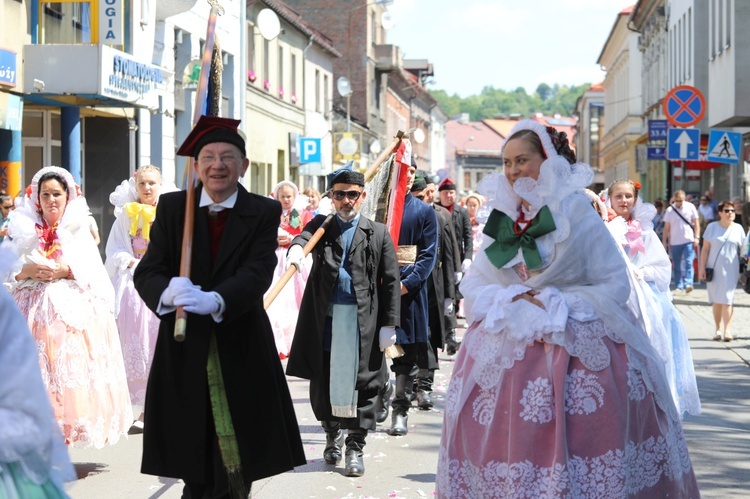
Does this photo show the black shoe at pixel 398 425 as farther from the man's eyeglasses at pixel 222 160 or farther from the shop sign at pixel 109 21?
the shop sign at pixel 109 21

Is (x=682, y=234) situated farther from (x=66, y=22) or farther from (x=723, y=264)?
(x=66, y=22)

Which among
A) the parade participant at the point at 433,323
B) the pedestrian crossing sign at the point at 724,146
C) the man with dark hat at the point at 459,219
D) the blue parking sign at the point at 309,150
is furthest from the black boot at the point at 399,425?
the blue parking sign at the point at 309,150

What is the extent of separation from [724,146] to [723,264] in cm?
654

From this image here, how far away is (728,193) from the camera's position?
34.1 m

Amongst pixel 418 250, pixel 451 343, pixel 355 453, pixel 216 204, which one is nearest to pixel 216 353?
pixel 216 204

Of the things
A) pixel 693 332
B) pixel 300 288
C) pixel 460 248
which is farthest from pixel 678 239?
pixel 300 288

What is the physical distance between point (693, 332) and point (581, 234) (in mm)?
11626

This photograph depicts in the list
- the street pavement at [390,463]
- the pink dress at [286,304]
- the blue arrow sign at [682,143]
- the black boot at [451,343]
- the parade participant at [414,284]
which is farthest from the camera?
the blue arrow sign at [682,143]

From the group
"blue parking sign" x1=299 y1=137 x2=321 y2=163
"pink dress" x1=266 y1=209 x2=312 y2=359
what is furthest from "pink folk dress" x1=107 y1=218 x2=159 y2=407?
"blue parking sign" x1=299 y1=137 x2=321 y2=163

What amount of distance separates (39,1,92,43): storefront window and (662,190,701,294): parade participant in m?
10.4

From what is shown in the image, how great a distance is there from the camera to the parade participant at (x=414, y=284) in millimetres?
9219

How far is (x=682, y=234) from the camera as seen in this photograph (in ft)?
74.3

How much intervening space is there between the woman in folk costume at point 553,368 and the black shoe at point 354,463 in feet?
7.61

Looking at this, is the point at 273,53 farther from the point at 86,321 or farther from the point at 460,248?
the point at 86,321
